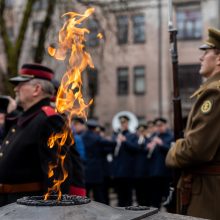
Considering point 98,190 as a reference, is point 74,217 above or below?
above

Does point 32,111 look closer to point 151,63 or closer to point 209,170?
point 209,170

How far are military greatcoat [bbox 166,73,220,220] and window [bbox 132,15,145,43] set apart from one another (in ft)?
95.2

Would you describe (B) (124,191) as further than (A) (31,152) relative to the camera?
Yes

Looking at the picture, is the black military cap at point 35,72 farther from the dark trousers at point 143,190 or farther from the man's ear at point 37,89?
the dark trousers at point 143,190

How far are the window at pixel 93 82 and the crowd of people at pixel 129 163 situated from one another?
17360mm

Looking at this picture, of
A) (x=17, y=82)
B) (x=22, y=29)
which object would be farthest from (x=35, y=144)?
(x=22, y=29)

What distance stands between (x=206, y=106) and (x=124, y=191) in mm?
9240

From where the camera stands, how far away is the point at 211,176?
4.52 m

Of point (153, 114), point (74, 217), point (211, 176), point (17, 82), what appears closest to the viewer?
point (74, 217)

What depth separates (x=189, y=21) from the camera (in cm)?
3344

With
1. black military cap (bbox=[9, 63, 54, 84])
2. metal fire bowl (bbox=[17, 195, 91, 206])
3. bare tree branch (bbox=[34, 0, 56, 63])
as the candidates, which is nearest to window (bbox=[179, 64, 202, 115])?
bare tree branch (bbox=[34, 0, 56, 63])

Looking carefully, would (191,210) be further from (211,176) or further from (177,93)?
(177,93)

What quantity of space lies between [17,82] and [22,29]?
9.88 metres

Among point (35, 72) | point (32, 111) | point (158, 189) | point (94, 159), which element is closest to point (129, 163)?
point (158, 189)
